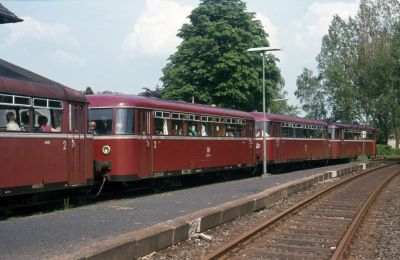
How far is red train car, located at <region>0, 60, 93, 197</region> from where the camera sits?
10820 mm

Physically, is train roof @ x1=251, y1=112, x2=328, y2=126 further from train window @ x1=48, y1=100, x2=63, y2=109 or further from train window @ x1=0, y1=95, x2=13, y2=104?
train window @ x1=0, y1=95, x2=13, y2=104

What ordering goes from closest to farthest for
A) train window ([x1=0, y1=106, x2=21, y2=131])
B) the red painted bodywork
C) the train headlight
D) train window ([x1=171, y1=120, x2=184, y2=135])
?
train window ([x1=0, y1=106, x2=21, y2=131]) < the train headlight < train window ([x1=171, y1=120, x2=184, y2=135]) < the red painted bodywork

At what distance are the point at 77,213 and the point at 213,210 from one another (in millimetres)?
2951

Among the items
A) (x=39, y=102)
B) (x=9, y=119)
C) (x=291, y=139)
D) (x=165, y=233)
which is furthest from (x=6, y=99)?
(x=291, y=139)

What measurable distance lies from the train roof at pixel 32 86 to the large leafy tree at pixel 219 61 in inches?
1069

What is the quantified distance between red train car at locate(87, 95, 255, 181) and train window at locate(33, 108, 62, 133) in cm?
266

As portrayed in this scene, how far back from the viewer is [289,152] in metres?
28.8

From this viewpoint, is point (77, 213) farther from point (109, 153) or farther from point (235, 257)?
point (235, 257)

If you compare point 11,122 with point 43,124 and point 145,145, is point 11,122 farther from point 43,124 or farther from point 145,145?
point 145,145

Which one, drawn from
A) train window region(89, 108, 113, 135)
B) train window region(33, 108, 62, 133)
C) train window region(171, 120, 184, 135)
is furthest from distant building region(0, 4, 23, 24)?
train window region(33, 108, 62, 133)

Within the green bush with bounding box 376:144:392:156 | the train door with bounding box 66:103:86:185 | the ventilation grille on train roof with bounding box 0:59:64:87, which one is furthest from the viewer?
the green bush with bounding box 376:144:392:156

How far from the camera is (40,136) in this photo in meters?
11.7

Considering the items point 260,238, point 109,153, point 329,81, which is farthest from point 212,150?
point 329,81

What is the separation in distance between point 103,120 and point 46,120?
11.5ft
